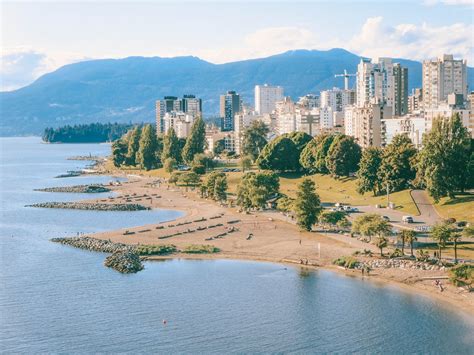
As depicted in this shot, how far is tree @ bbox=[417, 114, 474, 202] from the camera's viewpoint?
8931cm

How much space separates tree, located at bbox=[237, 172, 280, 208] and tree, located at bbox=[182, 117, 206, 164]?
5649 centimetres

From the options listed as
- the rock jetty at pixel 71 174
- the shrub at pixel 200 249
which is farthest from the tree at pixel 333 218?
the rock jetty at pixel 71 174

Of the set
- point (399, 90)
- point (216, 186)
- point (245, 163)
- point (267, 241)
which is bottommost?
point (267, 241)

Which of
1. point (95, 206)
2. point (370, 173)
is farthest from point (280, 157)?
point (95, 206)

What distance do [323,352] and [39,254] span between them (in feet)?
132

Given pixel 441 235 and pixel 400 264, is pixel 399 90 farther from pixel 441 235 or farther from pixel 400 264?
pixel 400 264

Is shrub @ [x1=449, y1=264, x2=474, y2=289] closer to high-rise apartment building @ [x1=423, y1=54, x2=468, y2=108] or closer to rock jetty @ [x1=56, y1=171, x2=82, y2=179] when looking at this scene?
rock jetty @ [x1=56, y1=171, x2=82, y2=179]

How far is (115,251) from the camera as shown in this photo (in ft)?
248

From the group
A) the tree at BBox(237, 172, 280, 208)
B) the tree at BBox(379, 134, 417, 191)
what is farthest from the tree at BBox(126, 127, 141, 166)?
the tree at BBox(379, 134, 417, 191)

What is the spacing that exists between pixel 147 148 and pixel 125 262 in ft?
340

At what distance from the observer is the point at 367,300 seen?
187ft

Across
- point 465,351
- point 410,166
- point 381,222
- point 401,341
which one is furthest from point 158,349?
point 410,166

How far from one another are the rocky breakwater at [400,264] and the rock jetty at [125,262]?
21.3 metres

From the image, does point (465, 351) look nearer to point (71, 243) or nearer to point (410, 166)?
point (71, 243)
